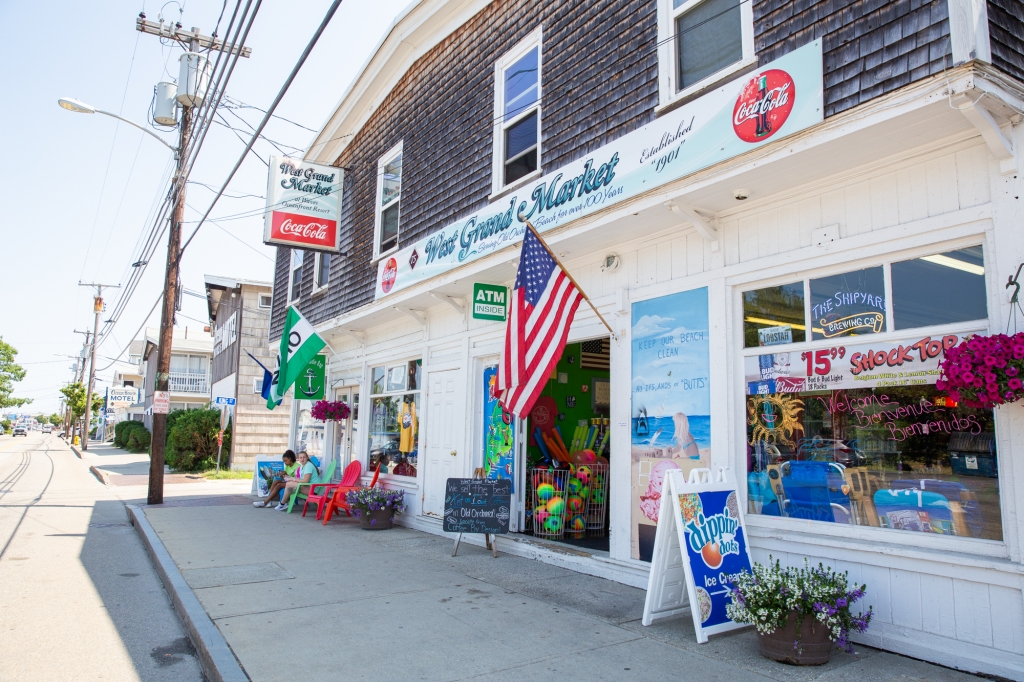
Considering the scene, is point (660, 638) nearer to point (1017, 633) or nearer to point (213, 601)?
point (1017, 633)

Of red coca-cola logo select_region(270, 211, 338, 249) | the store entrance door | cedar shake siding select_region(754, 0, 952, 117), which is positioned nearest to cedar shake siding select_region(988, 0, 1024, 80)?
cedar shake siding select_region(754, 0, 952, 117)

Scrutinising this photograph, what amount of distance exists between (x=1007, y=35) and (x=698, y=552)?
414 centimetres

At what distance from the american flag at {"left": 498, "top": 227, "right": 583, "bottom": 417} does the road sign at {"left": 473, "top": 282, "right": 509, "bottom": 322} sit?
7.25 ft

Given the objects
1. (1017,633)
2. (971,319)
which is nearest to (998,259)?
(971,319)

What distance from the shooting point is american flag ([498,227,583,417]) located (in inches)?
262

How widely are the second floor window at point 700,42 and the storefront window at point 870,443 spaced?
257 cm

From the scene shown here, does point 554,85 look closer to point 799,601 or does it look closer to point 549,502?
point 549,502

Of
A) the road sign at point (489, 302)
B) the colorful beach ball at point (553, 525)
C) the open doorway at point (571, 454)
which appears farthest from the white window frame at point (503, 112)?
the colorful beach ball at point (553, 525)

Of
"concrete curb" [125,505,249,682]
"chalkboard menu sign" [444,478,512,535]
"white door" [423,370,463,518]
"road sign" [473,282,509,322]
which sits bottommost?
"concrete curb" [125,505,249,682]

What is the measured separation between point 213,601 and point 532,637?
304 centimetres

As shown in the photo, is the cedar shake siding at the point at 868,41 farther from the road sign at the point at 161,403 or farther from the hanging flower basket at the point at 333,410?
the road sign at the point at 161,403

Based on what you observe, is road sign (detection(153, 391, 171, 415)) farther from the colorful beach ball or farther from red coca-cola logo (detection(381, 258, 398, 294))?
the colorful beach ball

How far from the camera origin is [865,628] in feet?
15.2

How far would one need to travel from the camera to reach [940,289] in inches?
191
